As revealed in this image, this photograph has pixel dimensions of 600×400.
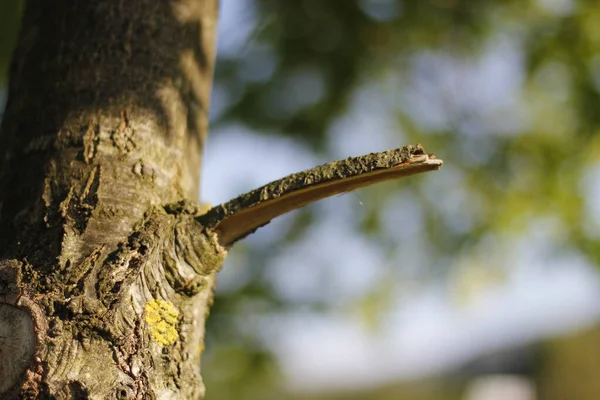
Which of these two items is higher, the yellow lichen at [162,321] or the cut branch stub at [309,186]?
the cut branch stub at [309,186]

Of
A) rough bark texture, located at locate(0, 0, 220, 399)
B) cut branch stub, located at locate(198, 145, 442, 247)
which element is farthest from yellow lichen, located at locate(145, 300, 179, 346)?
cut branch stub, located at locate(198, 145, 442, 247)

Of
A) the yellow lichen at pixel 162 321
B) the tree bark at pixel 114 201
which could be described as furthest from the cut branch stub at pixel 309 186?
the yellow lichen at pixel 162 321

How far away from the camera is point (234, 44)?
398cm

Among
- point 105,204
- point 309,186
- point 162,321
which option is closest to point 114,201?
point 105,204

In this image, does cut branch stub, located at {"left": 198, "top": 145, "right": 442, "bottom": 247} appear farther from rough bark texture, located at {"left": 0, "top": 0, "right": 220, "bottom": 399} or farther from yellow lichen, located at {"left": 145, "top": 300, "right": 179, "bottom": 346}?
yellow lichen, located at {"left": 145, "top": 300, "right": 179, "bottom": 346}

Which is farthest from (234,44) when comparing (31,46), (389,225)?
(31,46)

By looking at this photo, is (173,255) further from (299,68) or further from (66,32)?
(299,68)

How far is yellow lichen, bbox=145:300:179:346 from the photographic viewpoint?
1.08 metres

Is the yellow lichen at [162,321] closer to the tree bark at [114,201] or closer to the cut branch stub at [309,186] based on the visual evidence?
the tree bark at [114,201]

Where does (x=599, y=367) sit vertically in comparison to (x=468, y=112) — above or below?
below

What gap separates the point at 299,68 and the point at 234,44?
42cm

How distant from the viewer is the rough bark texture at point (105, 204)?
102 centimetres

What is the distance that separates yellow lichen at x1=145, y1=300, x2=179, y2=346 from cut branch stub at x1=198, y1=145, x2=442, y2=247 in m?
0.16

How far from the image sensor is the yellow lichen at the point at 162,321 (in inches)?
42.4
